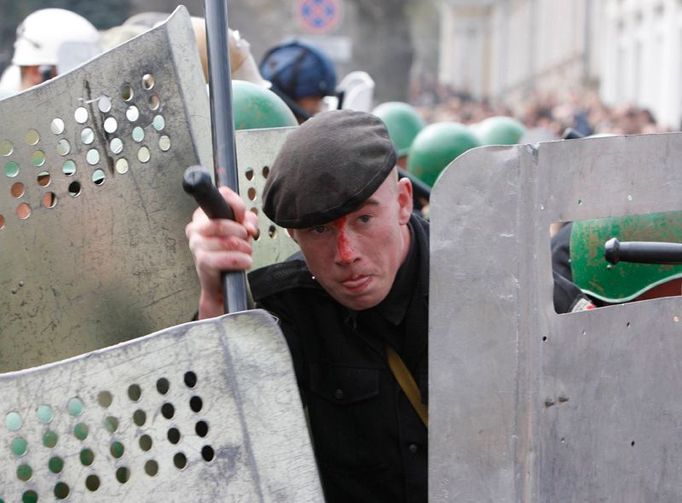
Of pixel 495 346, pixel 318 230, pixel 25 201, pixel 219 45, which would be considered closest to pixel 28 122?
pixel 25 201

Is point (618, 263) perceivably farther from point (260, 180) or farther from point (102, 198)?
point (102, 198)

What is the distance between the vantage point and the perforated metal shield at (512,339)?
86.4 inches

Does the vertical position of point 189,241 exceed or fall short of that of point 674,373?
it exceeds it

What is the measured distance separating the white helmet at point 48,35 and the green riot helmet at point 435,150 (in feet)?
5.86

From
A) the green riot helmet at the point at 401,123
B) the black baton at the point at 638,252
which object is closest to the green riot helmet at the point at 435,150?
the green riot helmet at the point at 401,123

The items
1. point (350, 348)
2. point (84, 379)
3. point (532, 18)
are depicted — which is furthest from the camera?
point (532, 18)

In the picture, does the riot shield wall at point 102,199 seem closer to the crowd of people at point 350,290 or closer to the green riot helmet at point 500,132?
the crowd of people at point 350,290

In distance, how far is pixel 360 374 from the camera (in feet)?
9.82

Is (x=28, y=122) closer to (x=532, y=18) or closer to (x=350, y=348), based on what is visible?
(x=350, y=348)

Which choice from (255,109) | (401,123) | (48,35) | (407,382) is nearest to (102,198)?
(407,382)

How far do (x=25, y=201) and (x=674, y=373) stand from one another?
127cm

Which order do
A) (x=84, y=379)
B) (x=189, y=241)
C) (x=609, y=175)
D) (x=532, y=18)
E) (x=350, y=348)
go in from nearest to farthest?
1. (x=84, y=379)
2. (x=609, y=175)
3. (x=189, y=241)
4. (x=350, y=348)
5. (x=532, y=18)

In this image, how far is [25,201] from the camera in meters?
2.71

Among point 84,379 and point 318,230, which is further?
point 318,230
